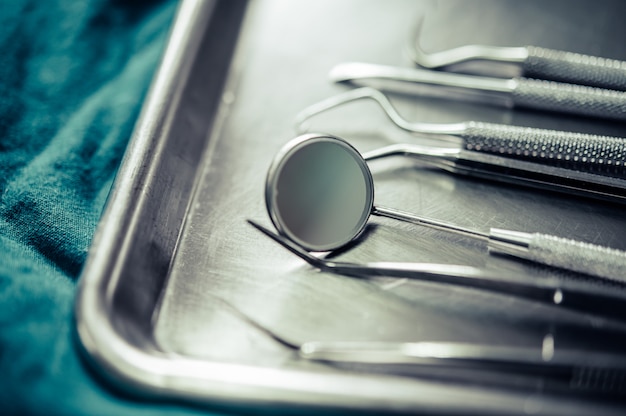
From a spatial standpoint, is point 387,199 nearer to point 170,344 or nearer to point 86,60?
point 170,344

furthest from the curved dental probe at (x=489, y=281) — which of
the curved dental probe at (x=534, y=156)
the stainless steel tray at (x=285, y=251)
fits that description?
the curved dental probe at (x=534, y=156)

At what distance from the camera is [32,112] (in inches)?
32.7

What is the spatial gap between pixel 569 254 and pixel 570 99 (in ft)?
0.82

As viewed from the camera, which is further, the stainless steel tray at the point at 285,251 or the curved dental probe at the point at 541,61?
the curved dental probe at the point at 541,61

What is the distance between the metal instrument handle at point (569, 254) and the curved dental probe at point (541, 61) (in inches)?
10.8

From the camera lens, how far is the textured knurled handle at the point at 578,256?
0.59m

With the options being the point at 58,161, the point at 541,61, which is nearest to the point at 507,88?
the point at 541,61

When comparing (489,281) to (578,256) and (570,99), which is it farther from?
(570,99)

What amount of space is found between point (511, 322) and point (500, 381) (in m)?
0.07

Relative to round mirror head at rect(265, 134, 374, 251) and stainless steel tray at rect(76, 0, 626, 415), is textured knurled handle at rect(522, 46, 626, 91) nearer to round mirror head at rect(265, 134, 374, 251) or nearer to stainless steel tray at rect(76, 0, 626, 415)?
stainless steel tray at rect(76, 0, 626, 415)

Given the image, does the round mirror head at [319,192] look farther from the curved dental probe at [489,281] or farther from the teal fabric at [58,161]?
the teal fabric at [58,161]

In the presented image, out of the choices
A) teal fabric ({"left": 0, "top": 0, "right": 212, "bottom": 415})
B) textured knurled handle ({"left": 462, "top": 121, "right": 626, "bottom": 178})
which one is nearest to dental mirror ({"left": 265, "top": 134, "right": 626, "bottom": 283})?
textured knurled handle ({"left": 462, "top": 121, "right": 626, "bottom": 178})

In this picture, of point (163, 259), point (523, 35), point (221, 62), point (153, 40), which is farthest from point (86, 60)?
point (523, 35)

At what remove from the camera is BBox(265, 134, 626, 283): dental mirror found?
0.60 metres
